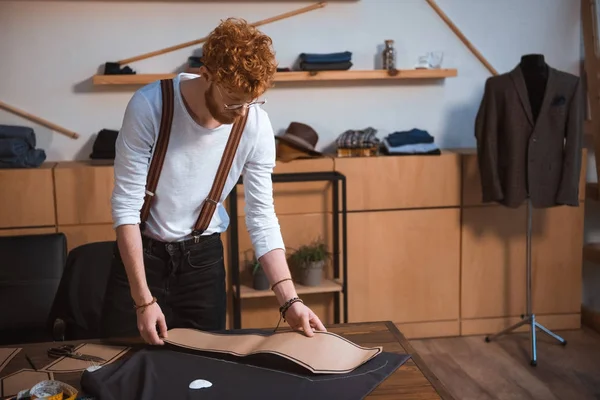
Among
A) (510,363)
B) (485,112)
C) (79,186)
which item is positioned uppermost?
(485,112)

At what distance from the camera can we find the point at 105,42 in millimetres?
3855

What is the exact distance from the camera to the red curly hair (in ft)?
5.05

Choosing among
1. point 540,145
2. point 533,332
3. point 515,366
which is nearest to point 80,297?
point 515,366

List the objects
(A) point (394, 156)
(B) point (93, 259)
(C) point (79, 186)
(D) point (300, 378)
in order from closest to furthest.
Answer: (D) point (300, 378) < (B) point (93, 259) < (C) point (79, 186) < (A) point (394, 156)

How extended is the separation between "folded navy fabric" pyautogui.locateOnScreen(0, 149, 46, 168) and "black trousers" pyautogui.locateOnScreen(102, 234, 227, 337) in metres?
1.75

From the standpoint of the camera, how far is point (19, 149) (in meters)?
3.58

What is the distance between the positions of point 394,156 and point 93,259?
1702 mm

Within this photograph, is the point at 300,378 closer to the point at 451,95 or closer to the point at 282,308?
the point at 282,308

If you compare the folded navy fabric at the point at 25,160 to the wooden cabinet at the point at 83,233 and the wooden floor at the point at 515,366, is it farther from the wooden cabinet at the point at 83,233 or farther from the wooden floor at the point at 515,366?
the wooden floor at the point at 515,366

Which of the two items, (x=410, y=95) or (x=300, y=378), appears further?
(x=410, y=95)

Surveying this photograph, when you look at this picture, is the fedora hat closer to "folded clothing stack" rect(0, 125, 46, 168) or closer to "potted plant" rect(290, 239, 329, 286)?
"potted plant" rect(290, 239, 329, 286)

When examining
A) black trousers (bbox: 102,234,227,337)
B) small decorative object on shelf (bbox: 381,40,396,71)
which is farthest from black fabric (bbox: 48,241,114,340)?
small decorative object on shelf (bbox: 381,40,396,71)

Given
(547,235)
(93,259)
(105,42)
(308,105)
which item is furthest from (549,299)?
(105,42)

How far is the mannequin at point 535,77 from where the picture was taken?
3688mm
